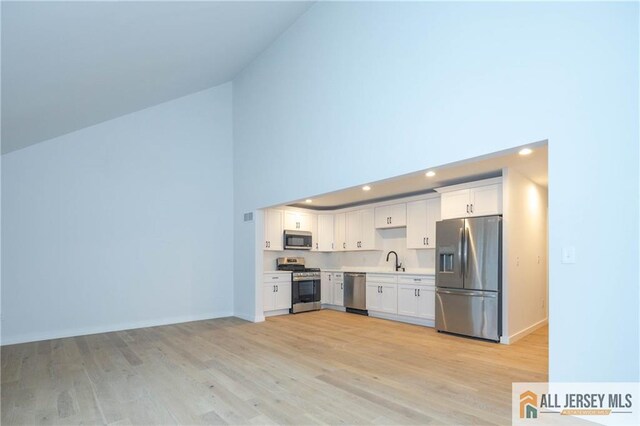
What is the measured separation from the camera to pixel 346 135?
4680 millimetres

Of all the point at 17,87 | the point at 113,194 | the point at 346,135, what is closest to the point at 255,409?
the point at 346,135

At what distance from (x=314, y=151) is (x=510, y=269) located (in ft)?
10.7

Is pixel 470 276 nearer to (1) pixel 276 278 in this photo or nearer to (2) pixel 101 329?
(1) pixel 276 278

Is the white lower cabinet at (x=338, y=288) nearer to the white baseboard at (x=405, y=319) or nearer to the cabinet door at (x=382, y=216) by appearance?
the white baseboard at (x=405, y=319)

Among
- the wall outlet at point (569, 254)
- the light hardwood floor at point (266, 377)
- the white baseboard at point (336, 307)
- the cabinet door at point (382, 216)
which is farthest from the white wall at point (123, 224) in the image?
the wall outlet at point (569, 254)

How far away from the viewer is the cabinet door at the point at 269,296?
6.76m

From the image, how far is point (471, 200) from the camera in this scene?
543cm

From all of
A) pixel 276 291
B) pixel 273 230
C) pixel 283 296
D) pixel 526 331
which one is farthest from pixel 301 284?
pixel 526 331

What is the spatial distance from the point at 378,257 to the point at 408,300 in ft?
5.35

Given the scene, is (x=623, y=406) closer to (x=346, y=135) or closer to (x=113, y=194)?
(x=346, y=135)

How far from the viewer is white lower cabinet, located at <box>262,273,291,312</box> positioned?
6.78 m

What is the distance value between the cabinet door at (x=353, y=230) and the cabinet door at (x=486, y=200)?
2799 mm

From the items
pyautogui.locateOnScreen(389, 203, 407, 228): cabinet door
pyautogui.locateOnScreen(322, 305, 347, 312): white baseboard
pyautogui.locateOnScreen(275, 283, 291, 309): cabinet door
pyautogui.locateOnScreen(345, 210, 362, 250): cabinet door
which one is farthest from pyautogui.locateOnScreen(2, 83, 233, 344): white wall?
pyautogui.locateOnScreen(389, 203, 407, 228): cabinet door

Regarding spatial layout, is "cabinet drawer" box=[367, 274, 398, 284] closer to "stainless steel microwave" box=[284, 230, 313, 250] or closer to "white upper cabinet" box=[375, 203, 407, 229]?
"white upper cabinet" box=[375, 203, 407, 229]
